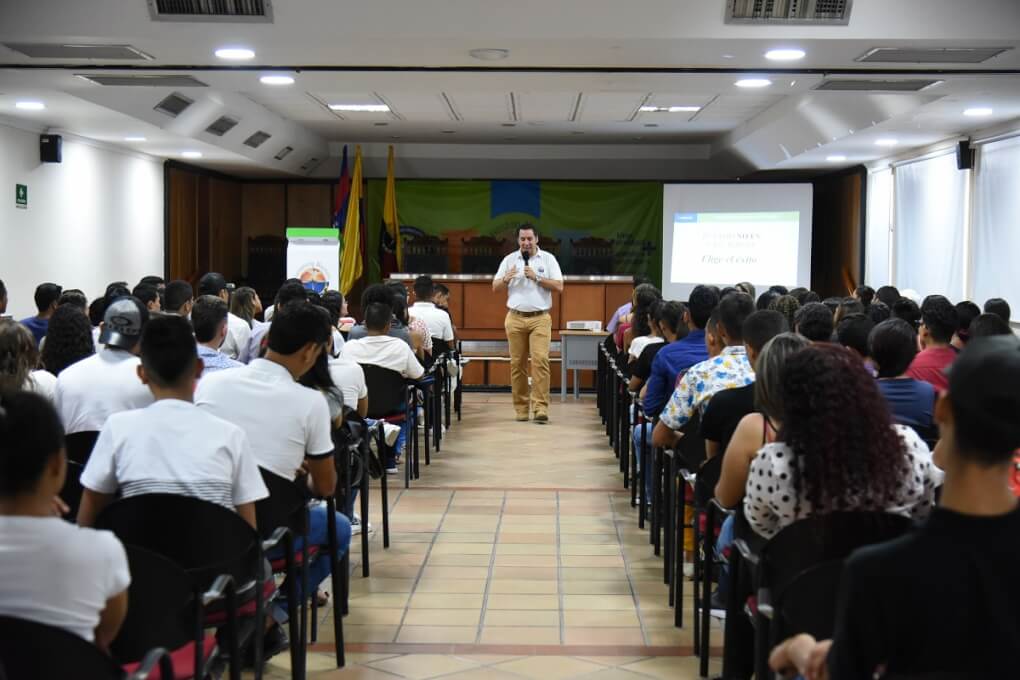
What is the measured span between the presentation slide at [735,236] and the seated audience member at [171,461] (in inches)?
424

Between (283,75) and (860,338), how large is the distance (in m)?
4.07

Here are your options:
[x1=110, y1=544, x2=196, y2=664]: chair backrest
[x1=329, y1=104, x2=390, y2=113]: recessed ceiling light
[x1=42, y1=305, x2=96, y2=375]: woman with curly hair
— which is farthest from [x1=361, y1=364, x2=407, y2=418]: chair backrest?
[x1=329, y1=104, x2=390, y2=113]: recessed ceiling light

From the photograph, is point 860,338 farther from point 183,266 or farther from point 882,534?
point 183,266

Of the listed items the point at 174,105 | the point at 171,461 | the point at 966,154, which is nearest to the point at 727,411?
the point at 171,461

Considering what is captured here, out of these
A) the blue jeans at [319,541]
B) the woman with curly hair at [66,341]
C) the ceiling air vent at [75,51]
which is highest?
the ceiling air vent at [75,51]

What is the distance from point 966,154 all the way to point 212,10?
7100 mm

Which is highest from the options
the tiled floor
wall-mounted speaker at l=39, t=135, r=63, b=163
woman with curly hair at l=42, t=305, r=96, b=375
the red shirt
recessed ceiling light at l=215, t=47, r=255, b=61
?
recessed ceiling light at l=215, t=47, r=255, b=61

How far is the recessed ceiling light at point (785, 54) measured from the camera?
592 cm

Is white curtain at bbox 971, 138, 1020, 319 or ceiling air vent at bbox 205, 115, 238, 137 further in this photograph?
ceiling air vent at bbox 205, 115, 238, 137

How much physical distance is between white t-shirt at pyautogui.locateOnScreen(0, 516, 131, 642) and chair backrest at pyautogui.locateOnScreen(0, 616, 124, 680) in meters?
0.04

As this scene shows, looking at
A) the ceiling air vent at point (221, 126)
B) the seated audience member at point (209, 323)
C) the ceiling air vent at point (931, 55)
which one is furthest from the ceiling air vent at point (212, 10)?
the ceiling air vent at point (221, 126)

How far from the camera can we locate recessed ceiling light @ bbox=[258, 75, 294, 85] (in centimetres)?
698

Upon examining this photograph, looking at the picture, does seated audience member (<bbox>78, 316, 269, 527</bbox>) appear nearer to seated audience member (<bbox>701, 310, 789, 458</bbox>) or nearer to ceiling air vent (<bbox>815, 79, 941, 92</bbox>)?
seated audience member (<bbox>701, 310, 789, 458</bbox>)

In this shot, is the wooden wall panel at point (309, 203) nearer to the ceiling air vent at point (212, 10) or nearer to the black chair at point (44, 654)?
the ceiling air vent at point (212, 10)
